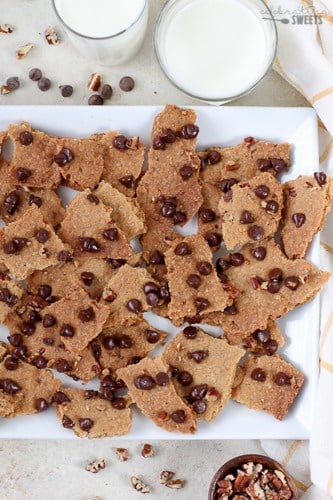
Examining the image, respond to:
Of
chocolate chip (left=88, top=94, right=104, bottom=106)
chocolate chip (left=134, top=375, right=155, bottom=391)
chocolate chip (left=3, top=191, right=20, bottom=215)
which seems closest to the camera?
chocolate chip (left=134, top=375, right=155, bottom=391)

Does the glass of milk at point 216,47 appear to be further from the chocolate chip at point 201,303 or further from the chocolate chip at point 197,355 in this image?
the chocolate chip at point 197,355

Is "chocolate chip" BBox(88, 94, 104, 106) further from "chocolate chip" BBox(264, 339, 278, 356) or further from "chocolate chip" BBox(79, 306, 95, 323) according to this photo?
"chocolate chip" BBox(264, 339, 278, 356)

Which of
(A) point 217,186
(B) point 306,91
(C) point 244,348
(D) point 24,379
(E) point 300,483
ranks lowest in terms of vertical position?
(E) point 300,483

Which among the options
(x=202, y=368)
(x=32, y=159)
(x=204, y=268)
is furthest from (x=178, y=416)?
(x=32, y=159)

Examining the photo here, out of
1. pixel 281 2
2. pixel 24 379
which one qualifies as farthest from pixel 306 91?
pixel 24 379

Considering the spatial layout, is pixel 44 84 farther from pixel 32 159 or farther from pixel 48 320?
pixel 48 320

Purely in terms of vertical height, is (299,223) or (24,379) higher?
(299,223)


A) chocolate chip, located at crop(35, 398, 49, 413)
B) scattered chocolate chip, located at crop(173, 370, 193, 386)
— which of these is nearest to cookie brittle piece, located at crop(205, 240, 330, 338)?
scattered chocolate chip, located at crop(173, 370, 193, 386)

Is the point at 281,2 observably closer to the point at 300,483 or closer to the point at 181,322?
the point at 181,322
